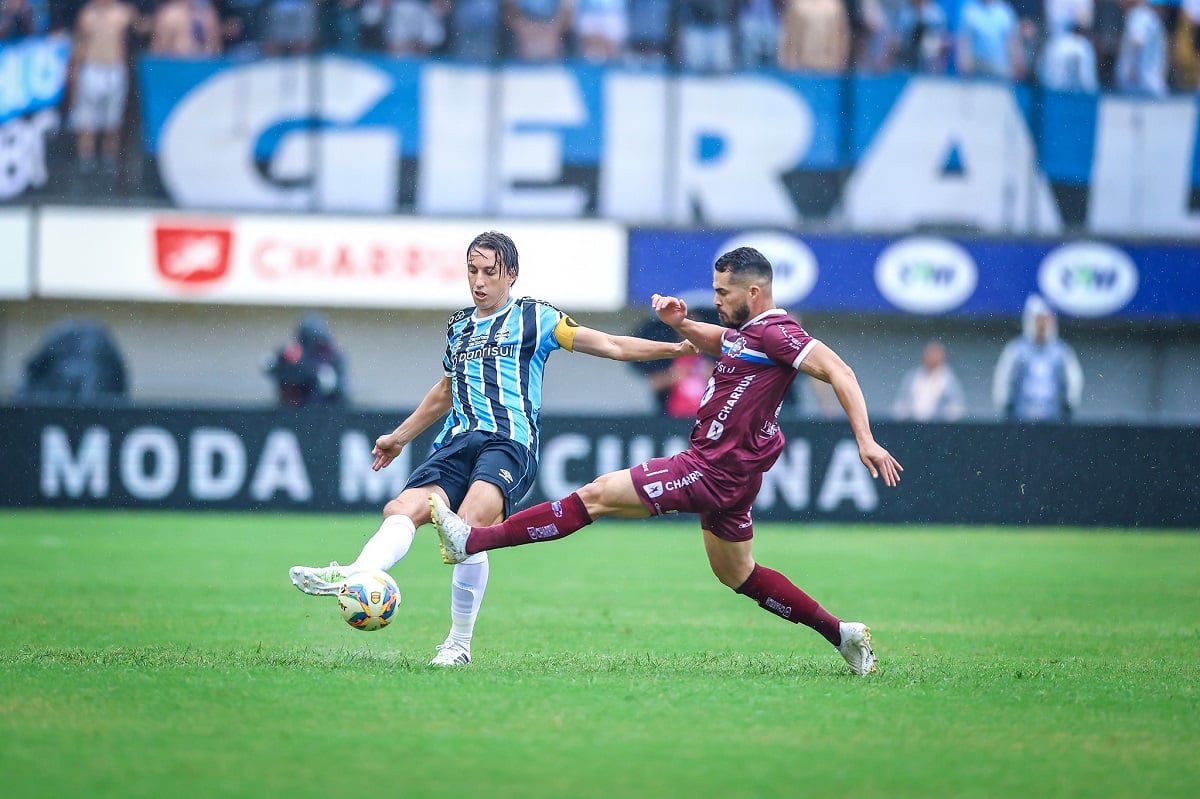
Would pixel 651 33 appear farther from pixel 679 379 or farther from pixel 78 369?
pixel 78 369

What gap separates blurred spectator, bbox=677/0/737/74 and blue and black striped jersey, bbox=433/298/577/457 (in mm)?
14389

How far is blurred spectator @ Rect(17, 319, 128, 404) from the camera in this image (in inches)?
727

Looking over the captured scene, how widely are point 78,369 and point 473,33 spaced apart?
22.7 feet

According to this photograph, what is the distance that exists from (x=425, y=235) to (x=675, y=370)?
211 inches

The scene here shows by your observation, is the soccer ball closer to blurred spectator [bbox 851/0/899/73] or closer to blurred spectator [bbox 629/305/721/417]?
blurred spectator [bbox 629/305/721/417]

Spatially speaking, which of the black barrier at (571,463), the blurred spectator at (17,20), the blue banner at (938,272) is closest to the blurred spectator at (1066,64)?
the blue banner at (938,272)

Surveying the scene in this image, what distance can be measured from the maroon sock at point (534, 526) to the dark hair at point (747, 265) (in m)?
1.26

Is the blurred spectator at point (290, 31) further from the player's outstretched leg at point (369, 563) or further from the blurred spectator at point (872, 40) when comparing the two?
the player's outstretched leg at point (369, 563)

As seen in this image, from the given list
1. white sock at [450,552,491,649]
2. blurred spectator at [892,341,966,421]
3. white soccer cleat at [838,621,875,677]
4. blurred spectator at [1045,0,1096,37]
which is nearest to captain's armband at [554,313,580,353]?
white sock at [450,552,491,649]

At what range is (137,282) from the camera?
67.1 ft

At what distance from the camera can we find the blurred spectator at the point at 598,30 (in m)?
21.2

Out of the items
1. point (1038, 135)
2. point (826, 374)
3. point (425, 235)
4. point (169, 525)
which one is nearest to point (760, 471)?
point (826, 374)

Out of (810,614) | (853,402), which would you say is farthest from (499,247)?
(810,614)

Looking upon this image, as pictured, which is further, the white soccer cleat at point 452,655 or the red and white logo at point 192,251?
the red and white logo at point 192,251
